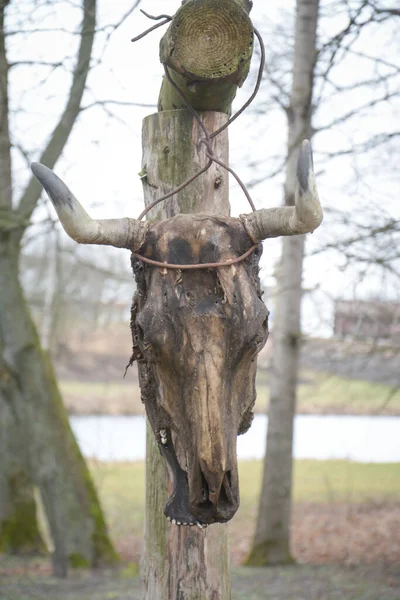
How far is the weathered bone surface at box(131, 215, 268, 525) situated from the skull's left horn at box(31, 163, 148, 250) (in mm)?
76

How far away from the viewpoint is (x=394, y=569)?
8.28 metres

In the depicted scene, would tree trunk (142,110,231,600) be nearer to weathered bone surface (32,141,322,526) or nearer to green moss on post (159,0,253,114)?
green moss on post (159,0,253,114)

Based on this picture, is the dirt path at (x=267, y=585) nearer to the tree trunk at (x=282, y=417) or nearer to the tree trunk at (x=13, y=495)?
the tree trunk at (x=282, y=417)

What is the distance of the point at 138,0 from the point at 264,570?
22.2 ft

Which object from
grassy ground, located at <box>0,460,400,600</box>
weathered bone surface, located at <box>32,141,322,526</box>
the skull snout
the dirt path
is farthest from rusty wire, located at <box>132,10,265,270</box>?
the dirt path

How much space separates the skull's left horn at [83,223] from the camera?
2260 millimetres

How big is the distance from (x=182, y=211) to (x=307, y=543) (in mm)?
8609

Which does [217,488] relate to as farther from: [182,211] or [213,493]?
[182,211]

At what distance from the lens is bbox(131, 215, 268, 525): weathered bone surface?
7.47 ft

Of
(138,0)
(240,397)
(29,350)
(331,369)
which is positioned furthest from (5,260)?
(240,397)

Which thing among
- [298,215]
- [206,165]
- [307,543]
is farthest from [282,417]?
[298,215]

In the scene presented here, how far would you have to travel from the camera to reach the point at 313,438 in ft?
65.4

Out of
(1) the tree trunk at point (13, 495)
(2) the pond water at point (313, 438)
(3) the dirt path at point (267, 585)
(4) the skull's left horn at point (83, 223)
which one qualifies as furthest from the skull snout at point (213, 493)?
(2) the pond water at point (313, 438)

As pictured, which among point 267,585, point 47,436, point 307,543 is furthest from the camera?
point 307,543
